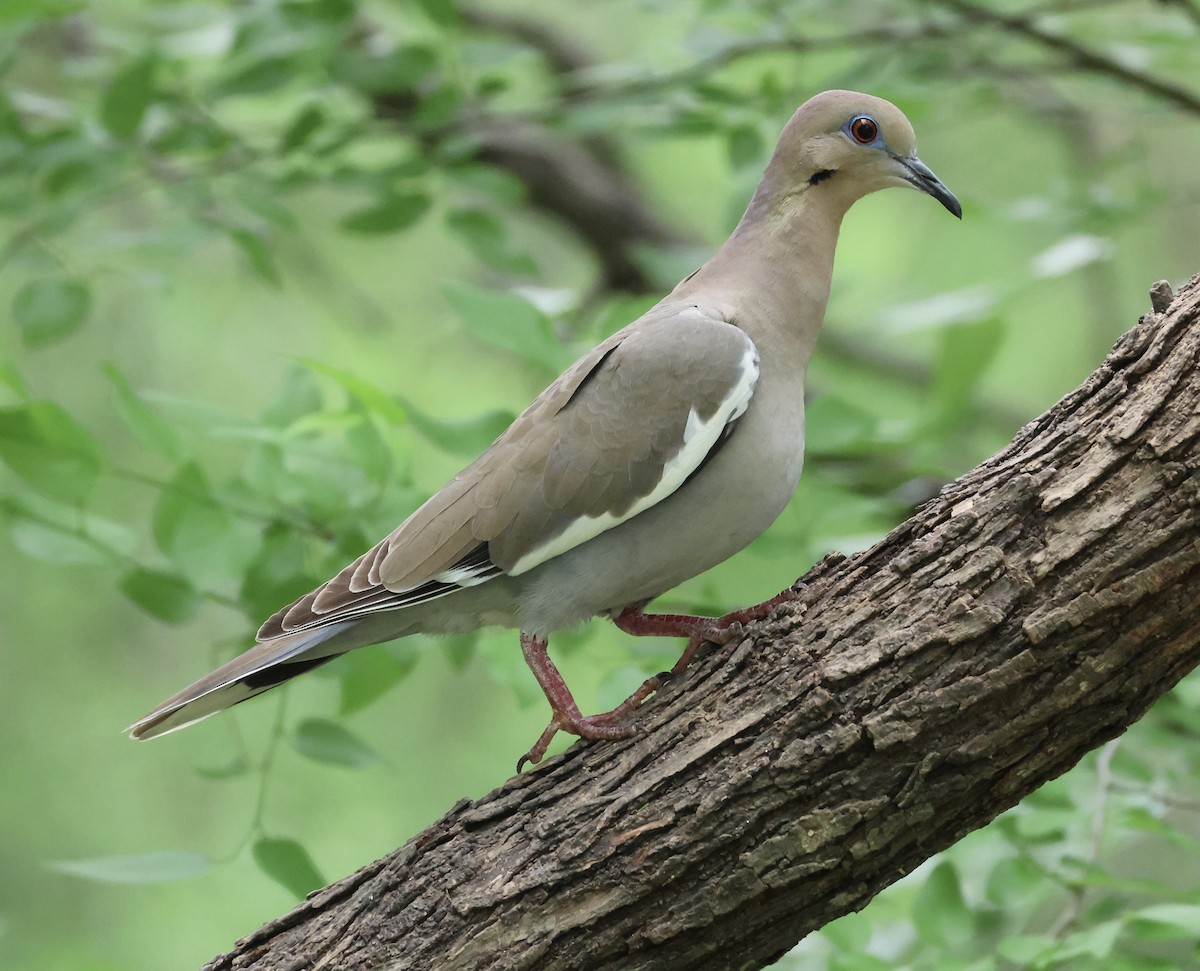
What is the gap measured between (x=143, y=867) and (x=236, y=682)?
0.45m

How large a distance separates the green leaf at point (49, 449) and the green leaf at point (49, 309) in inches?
31.5

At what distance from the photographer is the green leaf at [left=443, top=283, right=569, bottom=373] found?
3.24 m

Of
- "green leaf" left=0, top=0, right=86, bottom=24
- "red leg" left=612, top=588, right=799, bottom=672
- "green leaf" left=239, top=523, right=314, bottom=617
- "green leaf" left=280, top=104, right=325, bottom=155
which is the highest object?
"green leaf" left=280, top=104, right=325, bottom=155

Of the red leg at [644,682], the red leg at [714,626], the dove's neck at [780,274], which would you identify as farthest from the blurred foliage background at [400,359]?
the dove's neck at [780,274]

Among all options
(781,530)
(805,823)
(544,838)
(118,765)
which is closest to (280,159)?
(781,530)

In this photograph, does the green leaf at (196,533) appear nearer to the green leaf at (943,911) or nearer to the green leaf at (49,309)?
the green leaf at (49,309)

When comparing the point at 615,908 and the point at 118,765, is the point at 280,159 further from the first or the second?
the point at 118,765

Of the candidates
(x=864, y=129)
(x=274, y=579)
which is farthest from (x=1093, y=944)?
(x=274, y=579)

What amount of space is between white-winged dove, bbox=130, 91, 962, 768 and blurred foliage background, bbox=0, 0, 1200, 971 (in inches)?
9.9

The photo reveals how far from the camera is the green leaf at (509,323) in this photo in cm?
324

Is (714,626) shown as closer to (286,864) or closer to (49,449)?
(286,864)

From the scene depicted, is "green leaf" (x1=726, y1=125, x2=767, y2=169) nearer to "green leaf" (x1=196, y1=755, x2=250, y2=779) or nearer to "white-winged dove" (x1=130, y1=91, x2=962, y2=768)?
"white-winged dove" (x1=130, y1=91, x2=962, y2=768)

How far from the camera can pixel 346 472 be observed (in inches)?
135

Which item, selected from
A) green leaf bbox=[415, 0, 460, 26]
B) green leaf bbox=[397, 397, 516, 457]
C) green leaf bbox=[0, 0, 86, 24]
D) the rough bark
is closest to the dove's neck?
green leaf bbox=[397, 397, 516, 457]
